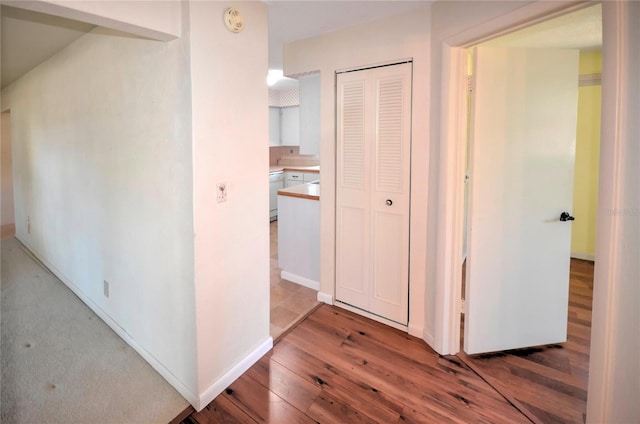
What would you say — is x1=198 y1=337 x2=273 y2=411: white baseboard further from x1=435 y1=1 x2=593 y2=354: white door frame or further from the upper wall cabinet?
the upper wall cabinet

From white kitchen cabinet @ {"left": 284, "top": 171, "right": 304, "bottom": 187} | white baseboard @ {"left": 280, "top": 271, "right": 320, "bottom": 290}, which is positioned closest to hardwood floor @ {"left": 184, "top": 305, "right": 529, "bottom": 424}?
white baseboard @ {"left": 280, "top": 271, "right": 320, "bottom": 290}

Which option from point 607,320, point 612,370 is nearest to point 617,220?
point 607,320

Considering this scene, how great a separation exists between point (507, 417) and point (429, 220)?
1.13 m

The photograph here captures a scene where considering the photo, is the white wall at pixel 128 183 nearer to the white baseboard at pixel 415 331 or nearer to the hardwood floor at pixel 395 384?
the hardwood floor at pixel 395 384

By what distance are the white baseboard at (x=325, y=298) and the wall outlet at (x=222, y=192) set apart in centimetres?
143

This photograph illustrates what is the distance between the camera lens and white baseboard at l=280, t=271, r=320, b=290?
10.3 feet

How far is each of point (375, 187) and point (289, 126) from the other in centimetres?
394

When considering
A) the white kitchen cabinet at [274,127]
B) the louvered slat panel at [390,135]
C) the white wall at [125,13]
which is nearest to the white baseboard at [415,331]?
the louvered slat panel at [390,135]

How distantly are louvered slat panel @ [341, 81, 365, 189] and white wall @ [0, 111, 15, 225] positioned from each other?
505cm

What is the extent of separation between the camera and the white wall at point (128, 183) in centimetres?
168

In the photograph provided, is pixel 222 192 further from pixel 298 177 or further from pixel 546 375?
pixel 298 177

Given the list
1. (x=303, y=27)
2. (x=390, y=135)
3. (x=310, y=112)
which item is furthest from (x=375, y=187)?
(x=303, y=27)

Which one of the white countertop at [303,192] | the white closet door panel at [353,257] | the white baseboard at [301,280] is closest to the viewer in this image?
the white closet door panel at [353,257]

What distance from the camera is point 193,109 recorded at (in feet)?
5.06
